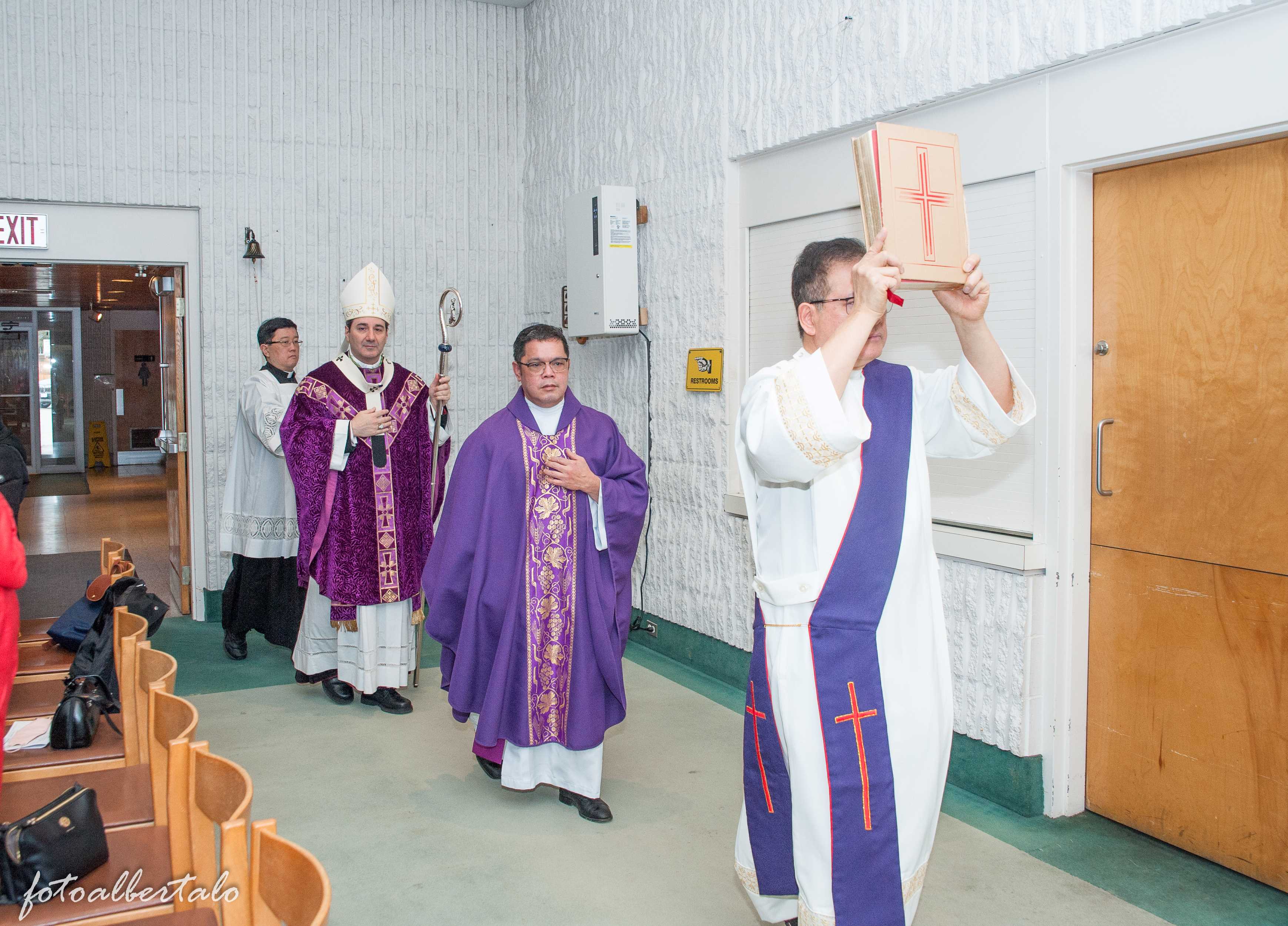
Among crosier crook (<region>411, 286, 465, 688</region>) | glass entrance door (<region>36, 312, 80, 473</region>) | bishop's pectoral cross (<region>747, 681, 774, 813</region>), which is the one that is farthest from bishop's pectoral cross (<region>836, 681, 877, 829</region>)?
glass entrance door (<region>36, 312, 80, 473</region>)

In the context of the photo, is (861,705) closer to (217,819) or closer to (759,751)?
(759,751)

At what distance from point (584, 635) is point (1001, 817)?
4.57 feet

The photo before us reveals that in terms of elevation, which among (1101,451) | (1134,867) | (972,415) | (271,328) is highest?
(271,328)

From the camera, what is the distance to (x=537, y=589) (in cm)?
328

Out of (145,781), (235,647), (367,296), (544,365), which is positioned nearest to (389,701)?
(235,647)

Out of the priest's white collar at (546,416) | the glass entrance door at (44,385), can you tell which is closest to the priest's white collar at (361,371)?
the priest's white collar at (546,416)

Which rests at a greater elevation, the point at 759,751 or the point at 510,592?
the point at 510,592

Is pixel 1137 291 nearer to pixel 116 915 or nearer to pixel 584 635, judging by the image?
pixel 584 635

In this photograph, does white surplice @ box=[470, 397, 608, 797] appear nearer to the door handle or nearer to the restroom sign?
the door handle

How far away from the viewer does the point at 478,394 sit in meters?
6.69

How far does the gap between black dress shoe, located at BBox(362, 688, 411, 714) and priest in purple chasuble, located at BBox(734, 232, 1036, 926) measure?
266 centimetres

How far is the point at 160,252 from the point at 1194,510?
5.37 metres

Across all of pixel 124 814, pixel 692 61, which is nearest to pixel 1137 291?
pixel 692 61

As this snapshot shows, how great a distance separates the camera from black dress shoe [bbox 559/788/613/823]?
3217 mm
